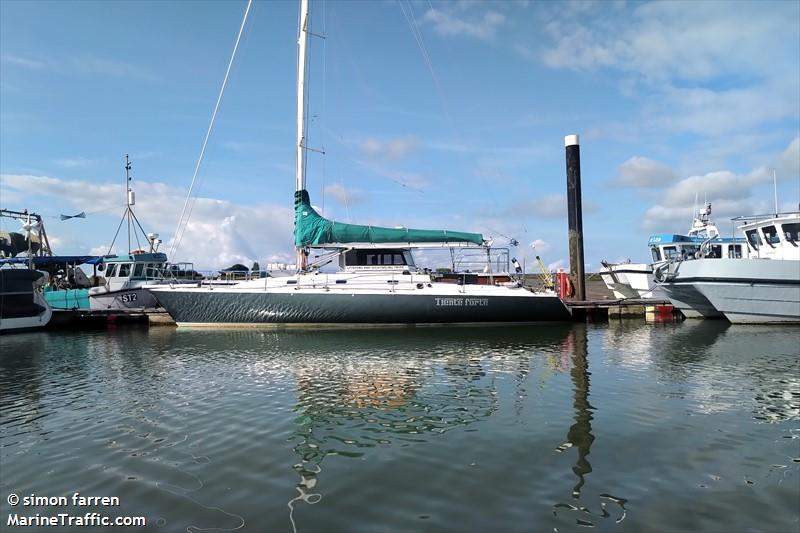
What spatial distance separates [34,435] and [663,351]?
16.6m

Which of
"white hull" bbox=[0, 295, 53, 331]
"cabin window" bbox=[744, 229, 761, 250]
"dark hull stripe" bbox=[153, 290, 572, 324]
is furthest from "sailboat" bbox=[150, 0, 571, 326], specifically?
"cabin window" bbox=[744, 229, 761, 250]

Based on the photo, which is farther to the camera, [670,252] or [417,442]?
[670,252]

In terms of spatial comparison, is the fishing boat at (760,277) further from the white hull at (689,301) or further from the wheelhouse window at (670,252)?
the wheelhouse window at (670,252)

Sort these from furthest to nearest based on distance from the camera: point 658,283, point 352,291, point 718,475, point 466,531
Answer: point 658,283
point 352,291
point 718,475
point 466,531

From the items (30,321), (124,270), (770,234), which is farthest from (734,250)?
(30,321)

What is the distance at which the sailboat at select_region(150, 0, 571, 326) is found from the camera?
21.9 metres

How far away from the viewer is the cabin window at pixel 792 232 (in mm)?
22438

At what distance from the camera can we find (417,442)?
7.19 metres

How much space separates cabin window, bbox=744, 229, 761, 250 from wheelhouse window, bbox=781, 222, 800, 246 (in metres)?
1.21

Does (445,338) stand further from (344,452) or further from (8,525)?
(8,525)

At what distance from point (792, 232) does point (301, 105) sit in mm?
24092

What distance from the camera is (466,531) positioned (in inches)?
183

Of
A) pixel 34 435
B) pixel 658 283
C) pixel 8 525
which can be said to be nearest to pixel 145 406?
pixel 34 435

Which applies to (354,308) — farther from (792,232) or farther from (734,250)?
(734,250)
